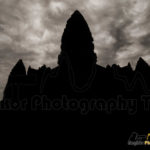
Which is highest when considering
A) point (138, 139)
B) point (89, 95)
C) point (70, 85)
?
point (70, 85)

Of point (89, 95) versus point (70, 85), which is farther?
point (89, 95)

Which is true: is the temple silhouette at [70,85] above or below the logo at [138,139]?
above

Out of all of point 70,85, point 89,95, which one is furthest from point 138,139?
point 70,85

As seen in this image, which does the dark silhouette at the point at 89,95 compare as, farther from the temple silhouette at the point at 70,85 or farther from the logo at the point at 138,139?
the logo at the point at 138,139

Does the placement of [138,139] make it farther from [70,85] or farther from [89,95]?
[70,85]

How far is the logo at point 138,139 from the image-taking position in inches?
309

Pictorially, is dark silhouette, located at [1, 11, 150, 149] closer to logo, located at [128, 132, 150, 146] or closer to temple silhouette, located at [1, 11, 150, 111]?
temple silhouette, located at [1, 11, 150, 111]

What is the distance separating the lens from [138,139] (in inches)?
313

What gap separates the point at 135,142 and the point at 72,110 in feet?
11.9

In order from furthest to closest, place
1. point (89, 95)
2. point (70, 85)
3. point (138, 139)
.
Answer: point (89, 95), point (70, 85), point (138, 139)

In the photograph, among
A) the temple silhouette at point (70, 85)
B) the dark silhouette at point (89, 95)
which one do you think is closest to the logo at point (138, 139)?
the dark silhouette at point (89, 95)

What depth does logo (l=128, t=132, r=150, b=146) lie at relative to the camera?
7.86 metres

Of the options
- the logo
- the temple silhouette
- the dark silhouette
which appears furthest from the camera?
the temple silhouette

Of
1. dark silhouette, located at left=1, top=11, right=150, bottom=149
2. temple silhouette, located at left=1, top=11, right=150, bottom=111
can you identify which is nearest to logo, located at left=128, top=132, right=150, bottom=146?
dark silhouette, located at left=1, top=11, right=150, bottom=149
